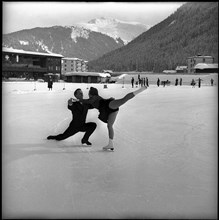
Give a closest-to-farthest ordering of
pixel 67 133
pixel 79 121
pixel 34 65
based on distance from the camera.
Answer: pixel 79 121, pixel 67 133, pixel 34 65

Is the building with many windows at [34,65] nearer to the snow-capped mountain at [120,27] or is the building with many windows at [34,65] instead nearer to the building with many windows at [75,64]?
the building with many windows at [75,64]

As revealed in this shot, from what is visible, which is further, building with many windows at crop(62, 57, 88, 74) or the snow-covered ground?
building with many windows at crop(62, 57, 88, 74)

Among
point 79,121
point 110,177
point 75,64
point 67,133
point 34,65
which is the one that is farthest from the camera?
point 75,64

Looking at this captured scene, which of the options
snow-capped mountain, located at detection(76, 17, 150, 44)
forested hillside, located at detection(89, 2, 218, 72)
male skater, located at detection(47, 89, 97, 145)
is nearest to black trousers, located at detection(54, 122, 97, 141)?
male skater, located at detection(47, 89, 97, 145)

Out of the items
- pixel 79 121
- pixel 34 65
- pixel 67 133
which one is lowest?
pixel 67 133

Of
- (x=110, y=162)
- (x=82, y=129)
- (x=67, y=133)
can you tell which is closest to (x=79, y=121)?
(x=82, y=129)

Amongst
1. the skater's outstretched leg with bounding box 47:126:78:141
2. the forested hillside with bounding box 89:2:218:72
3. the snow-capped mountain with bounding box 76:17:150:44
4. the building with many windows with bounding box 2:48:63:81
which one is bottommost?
the skater's outstretched leg with bounding box 47:126:78:141

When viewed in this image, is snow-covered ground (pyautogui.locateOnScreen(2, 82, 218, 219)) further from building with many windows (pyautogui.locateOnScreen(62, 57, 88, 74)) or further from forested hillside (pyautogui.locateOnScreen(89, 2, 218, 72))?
forested hillside (pyautogui.locateOnScreen(89, 2, 218, 72))

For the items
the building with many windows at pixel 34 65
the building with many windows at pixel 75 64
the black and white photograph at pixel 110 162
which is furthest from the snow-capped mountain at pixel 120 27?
the building with many windows at pixel 75 64

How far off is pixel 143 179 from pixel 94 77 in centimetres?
4197

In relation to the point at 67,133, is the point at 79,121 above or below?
above

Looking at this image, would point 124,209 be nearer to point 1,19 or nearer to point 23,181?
point 23,181

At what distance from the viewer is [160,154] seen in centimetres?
413

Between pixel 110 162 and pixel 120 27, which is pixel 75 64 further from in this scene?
pixel 110 162
